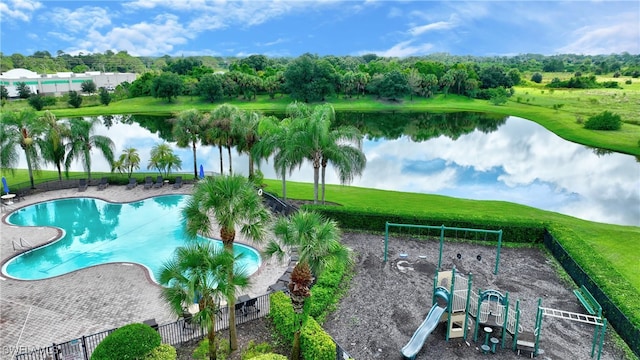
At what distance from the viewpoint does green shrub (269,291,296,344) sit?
46.9 feet

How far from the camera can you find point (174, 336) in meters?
14.6

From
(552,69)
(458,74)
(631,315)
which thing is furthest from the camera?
(552,69)

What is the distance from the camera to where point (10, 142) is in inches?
1109

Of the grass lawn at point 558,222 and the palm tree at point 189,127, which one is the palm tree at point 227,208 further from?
the palm tree at point 189,127

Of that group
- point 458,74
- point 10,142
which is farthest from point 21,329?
point 458,74

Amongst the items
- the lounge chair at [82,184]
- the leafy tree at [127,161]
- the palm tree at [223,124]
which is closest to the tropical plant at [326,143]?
the palm tree at [223,124]

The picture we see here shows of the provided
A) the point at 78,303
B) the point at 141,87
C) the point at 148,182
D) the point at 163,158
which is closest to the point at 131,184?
the point at 148,182

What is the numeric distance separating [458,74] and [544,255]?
7880cm

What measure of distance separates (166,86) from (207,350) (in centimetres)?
7925

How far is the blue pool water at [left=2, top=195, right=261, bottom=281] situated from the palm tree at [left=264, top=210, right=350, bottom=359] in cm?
773

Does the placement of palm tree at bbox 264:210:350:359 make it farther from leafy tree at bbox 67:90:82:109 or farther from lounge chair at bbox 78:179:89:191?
leafy tree at bbox 67:90:82:109

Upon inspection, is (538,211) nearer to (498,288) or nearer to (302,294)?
(498,288)

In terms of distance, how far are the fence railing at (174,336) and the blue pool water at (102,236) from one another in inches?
160

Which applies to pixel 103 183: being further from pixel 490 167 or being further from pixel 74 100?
pixel 74 100
